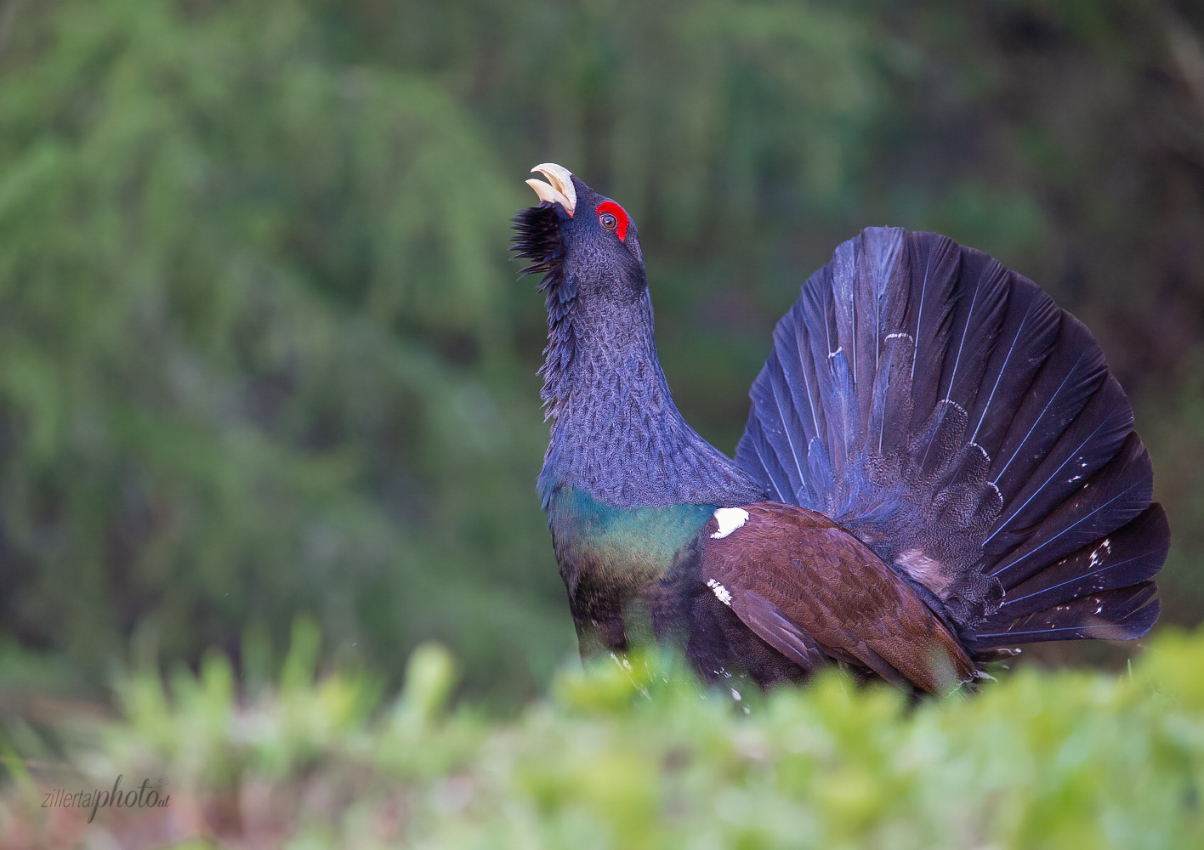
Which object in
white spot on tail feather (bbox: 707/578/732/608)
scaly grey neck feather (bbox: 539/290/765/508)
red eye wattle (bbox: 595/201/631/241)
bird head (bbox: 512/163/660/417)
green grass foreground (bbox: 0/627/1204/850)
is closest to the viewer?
green grass foreground (bbox: 0/627/1204/850)

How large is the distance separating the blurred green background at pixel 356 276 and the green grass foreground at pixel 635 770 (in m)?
→ 3.27

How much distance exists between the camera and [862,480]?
4.16 m

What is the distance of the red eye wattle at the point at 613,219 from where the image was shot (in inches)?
154

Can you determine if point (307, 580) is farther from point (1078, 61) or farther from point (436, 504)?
point (1078, 61)

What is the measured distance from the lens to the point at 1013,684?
214cm

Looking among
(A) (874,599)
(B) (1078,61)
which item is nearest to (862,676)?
(A) (874,599)

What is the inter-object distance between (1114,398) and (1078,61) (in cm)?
1098

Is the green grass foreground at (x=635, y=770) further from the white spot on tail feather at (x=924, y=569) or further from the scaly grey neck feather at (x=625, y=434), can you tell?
the white spot on tail feather at (x=924, y=569)

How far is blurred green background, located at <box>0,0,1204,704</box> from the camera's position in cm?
684

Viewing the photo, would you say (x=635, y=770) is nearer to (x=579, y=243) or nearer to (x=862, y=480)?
(x=579, y=243)

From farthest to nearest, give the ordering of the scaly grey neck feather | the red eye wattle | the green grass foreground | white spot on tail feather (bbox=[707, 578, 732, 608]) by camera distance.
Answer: the red eye wattle → the scaly grey neck feather → white spot on tail feather (bbox=[707, 578, 732, 608]) → the green grass foreground

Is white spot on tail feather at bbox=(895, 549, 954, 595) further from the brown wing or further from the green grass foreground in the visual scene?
the green grass foreground

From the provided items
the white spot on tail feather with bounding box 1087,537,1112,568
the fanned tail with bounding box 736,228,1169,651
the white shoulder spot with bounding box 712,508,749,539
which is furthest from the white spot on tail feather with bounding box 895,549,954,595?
the white shoulder spot with bounding box 712,508,749,539

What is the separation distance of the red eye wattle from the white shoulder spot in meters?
0.95
